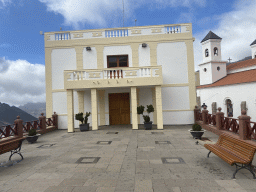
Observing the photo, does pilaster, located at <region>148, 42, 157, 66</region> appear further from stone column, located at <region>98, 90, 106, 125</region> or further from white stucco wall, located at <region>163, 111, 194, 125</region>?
stone column, located at <region>98, 90, 106, 125</region>

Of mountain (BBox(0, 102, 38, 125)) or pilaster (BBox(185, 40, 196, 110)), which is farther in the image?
mountain (BBox(0, 102, 38, 125))

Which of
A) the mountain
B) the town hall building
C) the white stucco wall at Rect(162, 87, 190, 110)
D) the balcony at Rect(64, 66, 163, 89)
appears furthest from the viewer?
the mountain

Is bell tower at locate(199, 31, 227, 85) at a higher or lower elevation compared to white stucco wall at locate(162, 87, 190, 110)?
higher

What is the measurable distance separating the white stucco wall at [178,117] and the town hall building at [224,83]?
14622 mm

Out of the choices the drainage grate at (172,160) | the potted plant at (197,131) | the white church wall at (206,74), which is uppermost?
the white church wall at (206,74)

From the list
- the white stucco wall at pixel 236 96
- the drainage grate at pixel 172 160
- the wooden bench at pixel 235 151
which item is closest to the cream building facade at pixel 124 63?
the drainage grate at pixel 172 160

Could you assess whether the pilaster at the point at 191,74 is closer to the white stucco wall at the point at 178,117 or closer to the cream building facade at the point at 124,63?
the cream building facade at the point at 124,63

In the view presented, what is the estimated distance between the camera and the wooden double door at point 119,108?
579 inches

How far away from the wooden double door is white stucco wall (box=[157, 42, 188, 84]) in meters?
3.57

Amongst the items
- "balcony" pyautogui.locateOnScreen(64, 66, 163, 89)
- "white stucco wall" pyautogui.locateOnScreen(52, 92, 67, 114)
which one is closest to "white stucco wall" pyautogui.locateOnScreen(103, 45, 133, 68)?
"balcony" pyautogui.locateOnScreen(64, 66, 163, 89)

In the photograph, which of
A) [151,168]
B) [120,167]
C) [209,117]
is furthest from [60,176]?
[209,117]

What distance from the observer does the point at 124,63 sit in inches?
578

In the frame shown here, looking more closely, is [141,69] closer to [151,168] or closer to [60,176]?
[151,168]

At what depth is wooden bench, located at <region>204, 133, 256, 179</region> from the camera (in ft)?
13.8
